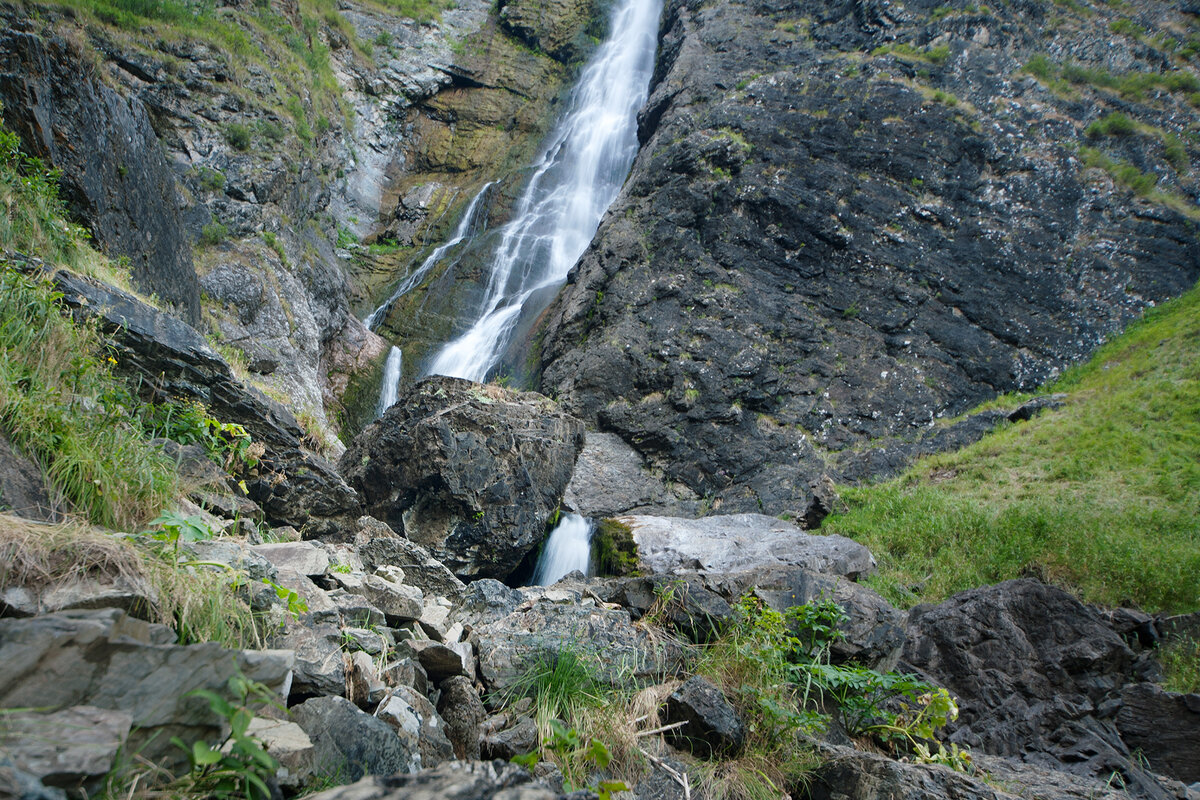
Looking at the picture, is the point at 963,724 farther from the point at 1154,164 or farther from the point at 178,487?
the point at 1154,164

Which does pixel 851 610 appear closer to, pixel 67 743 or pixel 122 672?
pixel 122 672

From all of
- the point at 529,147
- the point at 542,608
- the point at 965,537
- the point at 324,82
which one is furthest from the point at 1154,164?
the point at 324,82

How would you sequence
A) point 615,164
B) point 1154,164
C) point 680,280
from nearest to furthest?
point 680,280
point 1154,164
point 615,164

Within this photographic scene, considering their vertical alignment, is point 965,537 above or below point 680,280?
below

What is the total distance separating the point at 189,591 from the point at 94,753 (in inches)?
36.8

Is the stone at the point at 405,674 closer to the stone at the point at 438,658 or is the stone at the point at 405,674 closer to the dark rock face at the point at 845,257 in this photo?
the stone at the point at 438,658

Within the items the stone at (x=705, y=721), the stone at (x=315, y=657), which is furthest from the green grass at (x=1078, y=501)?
the stone at (x=315, y=657)

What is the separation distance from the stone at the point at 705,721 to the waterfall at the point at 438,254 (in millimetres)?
16344

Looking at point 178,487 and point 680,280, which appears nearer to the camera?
point 178,487

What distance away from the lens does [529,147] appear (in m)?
25.5

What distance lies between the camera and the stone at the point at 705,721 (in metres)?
3.54

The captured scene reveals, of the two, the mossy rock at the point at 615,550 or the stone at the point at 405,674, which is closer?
the stone at the point at 405,674

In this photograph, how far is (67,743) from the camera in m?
1.68

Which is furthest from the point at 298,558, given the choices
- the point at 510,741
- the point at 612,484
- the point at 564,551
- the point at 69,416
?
the point at 612,484
